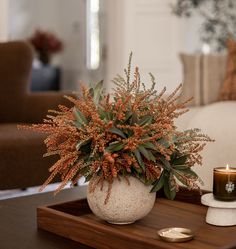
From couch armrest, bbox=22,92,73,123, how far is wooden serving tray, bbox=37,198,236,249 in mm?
1737

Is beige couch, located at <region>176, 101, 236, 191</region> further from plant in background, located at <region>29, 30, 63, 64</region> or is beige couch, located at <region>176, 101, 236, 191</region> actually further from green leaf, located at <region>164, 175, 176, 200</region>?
plant in background, located at <region>29, 30, 63, 64</region>

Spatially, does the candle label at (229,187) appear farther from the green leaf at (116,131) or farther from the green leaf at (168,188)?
the green leaf at (116,131)

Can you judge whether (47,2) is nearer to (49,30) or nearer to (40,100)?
(49,30)

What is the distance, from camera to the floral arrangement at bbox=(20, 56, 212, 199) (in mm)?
1273

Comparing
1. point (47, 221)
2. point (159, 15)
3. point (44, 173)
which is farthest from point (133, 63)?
point (47, 221)

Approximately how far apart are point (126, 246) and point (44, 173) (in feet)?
5.42

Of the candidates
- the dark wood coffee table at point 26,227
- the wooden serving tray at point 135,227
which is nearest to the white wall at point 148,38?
the dark wood coffee table at point 26,227

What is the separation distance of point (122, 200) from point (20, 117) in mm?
2159

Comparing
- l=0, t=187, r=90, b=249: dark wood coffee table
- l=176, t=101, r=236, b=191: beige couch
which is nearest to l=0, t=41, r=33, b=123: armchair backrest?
l=176, t=101, r=236, b=191: beige couch

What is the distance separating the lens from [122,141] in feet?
4.17

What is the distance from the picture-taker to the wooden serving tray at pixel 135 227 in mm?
1220

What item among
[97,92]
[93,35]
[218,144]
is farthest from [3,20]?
[97,92]

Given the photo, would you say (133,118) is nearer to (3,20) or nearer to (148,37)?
(3,20)

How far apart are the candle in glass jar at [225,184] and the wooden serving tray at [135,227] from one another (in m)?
0.08
